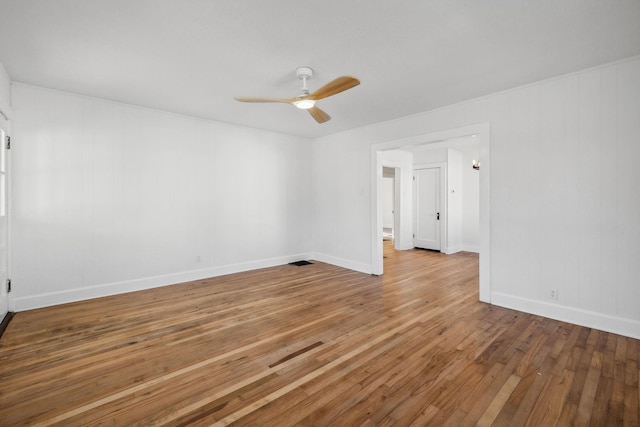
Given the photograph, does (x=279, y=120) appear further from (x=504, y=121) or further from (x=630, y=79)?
(x=630, y=79)

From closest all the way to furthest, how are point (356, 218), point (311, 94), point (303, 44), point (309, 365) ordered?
point (309, 365) → point (303, 44) → point (311, 94) → point (356, 218)

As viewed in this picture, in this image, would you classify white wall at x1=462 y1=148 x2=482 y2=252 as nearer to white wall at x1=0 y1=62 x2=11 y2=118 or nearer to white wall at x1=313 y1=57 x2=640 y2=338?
white wall at x1=313 y1=57 x2=640 y2=338

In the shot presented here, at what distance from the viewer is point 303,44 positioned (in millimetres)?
2543

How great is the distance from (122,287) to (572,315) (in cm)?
566

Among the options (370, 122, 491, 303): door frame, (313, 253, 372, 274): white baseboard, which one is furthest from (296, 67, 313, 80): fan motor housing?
(313, 253, 372, 274): white baseboard

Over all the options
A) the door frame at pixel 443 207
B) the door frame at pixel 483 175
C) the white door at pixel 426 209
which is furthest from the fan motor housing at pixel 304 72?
the white door at pixel 426 209

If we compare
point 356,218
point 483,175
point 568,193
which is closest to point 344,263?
point 356,218

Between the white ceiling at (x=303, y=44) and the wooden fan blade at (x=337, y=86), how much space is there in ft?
1.05

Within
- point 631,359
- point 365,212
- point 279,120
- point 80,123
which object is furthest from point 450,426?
point 80,123

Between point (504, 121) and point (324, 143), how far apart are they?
11.2 ft

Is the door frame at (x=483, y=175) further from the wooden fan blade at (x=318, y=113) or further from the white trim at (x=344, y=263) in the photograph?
the white trim at (x=344, y=263)

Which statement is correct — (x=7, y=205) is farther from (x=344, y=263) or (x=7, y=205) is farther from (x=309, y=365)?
(x=344, y=263)

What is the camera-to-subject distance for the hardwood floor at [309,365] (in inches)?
70.9

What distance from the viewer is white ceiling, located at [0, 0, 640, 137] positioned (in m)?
2.10
